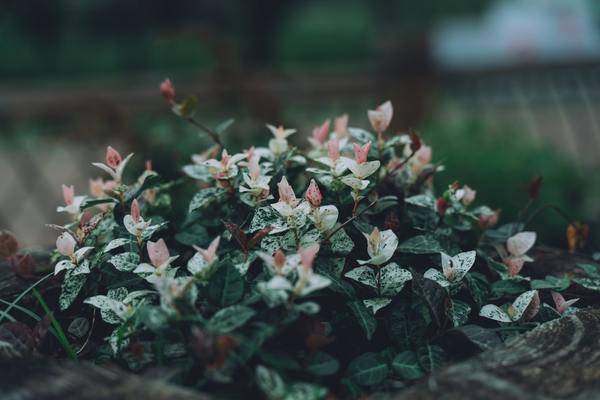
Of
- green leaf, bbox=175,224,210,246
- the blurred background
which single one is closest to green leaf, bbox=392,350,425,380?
green leaf, bbox=175,224,210,246

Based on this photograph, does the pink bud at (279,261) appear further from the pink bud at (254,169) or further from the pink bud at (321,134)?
the pink bud at (321,134)

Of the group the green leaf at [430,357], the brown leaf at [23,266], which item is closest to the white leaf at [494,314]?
the green leaf at [430,357]

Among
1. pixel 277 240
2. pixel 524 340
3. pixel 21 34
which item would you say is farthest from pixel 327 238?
pixel 21 34

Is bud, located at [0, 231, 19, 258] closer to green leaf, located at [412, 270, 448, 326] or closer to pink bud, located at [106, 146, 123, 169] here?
pink bud, located at [106, 146, 123, 169]

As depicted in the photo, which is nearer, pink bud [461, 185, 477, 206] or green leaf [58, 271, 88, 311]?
green leaf [58, 271, 88, 311]

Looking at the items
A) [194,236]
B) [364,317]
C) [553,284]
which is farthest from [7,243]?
[553,284]

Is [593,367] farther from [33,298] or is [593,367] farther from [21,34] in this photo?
[21,34]

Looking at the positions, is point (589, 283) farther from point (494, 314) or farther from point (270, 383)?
point (270, 383)
